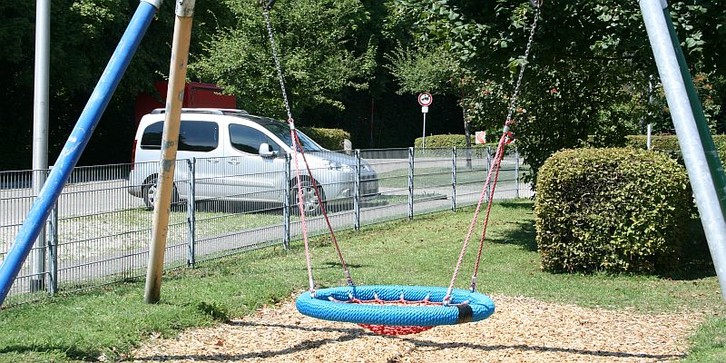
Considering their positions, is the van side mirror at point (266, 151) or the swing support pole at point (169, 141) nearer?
the swing support pole at point (169, 141)

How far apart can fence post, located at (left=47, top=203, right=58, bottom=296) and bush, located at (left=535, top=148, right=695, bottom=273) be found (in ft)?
Answer: 17.6

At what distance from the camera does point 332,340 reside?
24.0 feet

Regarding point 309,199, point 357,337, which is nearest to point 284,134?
point 309,199

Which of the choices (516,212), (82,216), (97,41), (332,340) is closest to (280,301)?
(332,340)

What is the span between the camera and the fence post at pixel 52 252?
857 centimetres

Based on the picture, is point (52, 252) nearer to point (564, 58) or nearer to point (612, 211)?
point (612, 211)

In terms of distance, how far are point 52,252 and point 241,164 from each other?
14.8ft

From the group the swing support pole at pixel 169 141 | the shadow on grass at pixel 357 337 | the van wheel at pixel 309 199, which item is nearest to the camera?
the shadow on grass at pixel 357 337

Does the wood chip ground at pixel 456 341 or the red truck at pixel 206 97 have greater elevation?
the red truck at pixel 206 97

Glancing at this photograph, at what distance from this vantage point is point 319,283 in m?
9.55

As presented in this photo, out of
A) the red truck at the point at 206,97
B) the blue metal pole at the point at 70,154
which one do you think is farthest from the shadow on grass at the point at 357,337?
the red truck at the point at 206,97

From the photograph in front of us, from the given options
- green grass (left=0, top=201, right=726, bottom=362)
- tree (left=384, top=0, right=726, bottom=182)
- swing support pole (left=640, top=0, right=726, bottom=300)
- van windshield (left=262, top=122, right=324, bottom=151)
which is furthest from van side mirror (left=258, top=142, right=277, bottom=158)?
swing support pole (left=640, top=0, right=726, bottom=300)

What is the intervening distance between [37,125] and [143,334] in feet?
9.11

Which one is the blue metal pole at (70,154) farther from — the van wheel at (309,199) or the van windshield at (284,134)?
the van windshield at (284,134)
